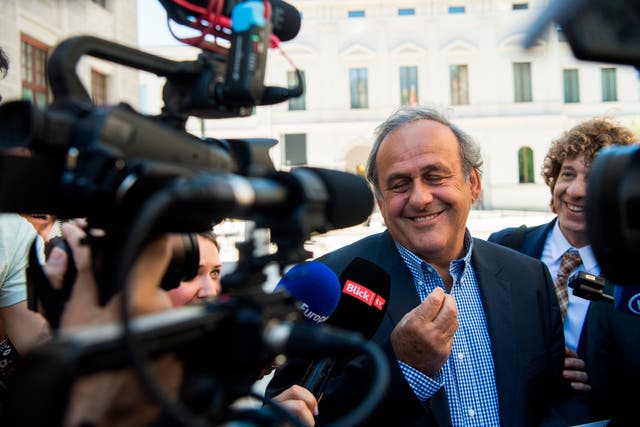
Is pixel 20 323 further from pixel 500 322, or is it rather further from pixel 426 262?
pixel 500 322

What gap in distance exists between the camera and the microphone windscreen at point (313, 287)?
152cm

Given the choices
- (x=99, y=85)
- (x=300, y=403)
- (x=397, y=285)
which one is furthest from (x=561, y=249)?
(x=99, y=85)

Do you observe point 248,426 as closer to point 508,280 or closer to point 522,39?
point 522,39

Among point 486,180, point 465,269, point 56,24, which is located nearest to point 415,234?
point 465,269

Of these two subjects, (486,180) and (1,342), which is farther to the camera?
(486,180)

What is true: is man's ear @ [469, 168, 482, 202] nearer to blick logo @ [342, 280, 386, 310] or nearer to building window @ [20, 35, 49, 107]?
blick logo @ [342, 280, 386, 310]

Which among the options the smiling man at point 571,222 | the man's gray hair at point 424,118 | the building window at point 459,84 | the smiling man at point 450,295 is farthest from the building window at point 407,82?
the smiling man at point 450,295

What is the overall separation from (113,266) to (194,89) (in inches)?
14.7

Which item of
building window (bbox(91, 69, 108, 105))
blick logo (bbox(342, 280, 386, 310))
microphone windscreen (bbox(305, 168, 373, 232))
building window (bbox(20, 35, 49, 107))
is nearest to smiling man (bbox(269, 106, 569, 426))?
blick logo (bbox(342, 280, 386, 310))

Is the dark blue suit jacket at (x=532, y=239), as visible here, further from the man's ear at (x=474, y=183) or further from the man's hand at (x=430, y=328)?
the man's hand at (x=430, y=328)

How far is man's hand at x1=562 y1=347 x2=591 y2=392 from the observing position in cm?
217

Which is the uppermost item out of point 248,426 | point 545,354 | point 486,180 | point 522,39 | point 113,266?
point 486,180

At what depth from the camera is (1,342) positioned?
7.63ft

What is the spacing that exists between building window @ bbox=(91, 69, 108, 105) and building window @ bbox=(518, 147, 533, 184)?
26857 millimetres
